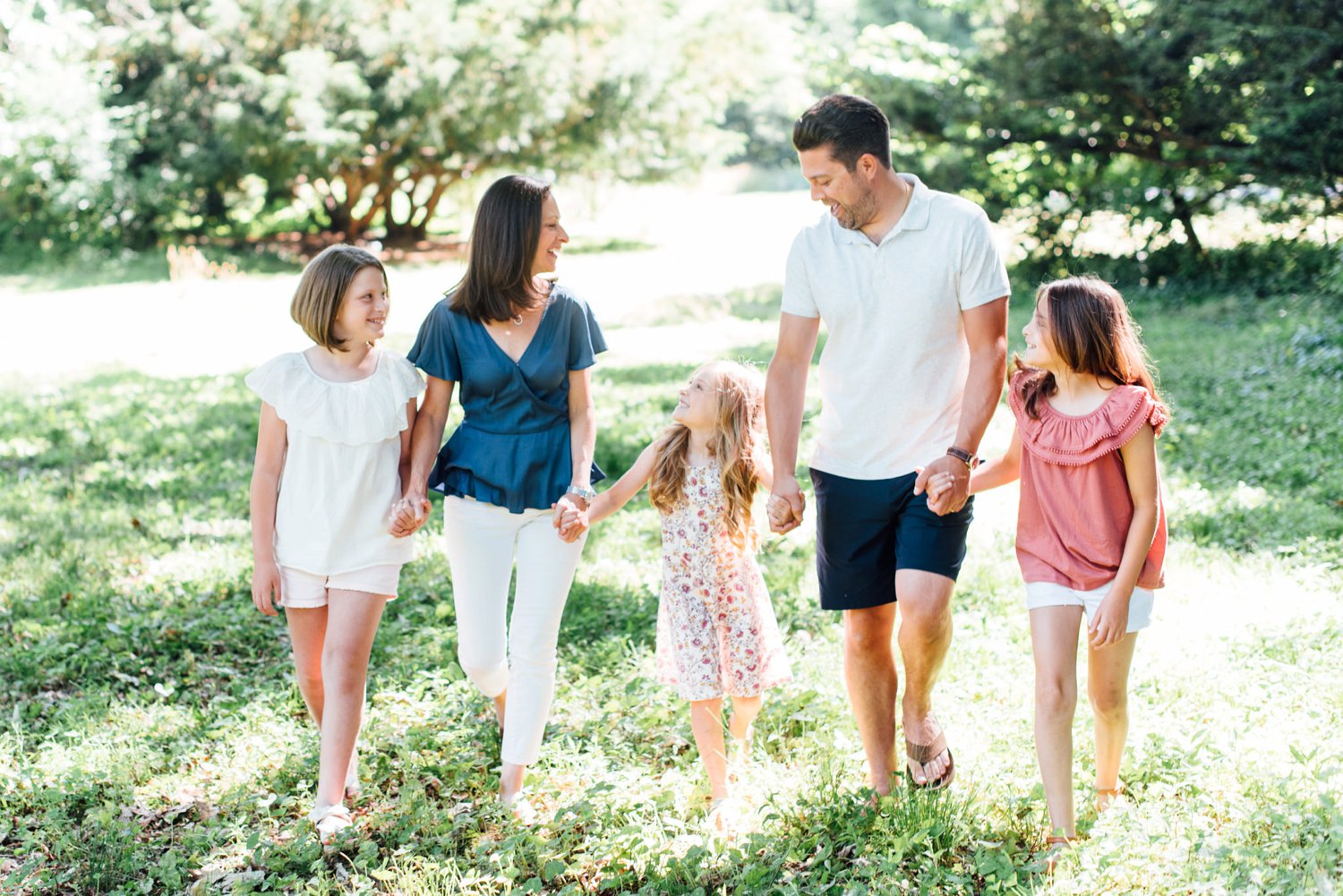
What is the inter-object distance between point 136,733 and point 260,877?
145 cm

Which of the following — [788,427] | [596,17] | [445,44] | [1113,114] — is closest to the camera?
[788,427]

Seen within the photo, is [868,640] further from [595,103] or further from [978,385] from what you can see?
[595,103]

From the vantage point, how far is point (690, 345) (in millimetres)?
16000

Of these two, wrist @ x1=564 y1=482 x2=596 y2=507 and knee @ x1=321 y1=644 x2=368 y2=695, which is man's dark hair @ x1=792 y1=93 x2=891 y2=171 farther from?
knee @ x1=321 y1=644 x2=368 y2=695

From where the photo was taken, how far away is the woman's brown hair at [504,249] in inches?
165

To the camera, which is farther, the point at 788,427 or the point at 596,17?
the point at 596,17

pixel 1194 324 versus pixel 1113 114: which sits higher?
pixel 1113 114

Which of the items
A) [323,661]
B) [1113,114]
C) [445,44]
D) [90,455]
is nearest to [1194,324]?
[1113,114]

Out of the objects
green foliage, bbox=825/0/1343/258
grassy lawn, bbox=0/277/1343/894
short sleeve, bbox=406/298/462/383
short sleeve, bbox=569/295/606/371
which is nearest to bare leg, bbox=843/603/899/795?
grassy lawn, bbox=0/277/1343/894

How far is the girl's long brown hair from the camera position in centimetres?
370

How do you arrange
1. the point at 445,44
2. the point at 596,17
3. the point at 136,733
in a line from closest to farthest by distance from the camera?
the point at 136,733 → the point at 445,44 → the point at 596,17

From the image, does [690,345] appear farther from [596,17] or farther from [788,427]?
[596,17]

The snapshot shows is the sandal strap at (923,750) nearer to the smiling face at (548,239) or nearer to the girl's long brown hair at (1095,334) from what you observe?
the girl's long brown hair at (1095,334)

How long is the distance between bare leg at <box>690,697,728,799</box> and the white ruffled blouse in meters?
1.18
